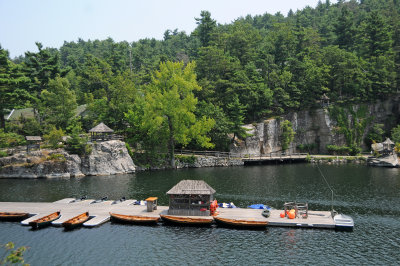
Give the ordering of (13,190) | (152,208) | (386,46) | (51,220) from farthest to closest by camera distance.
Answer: (386,46)
(13,190)
(152,208)
(51,220)

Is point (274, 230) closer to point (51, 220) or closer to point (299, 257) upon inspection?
point (299, 257)

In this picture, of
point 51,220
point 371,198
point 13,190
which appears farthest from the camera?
point 13,190

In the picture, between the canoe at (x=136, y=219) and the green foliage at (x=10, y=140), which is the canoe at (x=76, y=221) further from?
the green foliage at (x=10, y=140)

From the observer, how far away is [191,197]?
31.2 metres

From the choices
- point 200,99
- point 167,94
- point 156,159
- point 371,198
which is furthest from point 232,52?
point 371,198

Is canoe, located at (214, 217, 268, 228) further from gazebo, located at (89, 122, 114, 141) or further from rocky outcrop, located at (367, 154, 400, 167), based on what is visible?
rocky outcrop, located at (367, 154, 400, 167)

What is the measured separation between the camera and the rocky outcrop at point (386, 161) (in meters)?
60.4

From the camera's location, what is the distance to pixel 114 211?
107 feet

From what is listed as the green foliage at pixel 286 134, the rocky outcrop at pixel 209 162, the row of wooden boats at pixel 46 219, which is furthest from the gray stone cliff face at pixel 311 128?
the row of wooden boats at pixel 46 219

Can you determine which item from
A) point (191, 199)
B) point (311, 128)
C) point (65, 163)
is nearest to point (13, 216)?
point (191, 199)

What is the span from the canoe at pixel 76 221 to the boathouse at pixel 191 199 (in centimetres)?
771

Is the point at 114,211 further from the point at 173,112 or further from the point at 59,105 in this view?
the point at 59,105

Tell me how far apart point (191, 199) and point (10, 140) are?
39603mm

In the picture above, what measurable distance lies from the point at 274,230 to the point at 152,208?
464 inches
